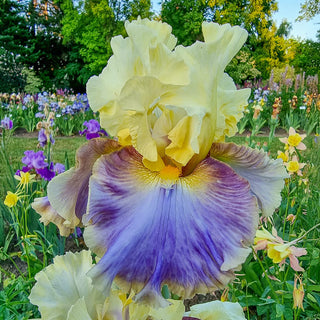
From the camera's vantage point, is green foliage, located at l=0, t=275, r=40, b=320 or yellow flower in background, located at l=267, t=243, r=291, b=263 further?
green foliage, located at l=0, t=275, r=40, b=320

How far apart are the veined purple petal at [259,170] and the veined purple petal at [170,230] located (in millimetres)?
58

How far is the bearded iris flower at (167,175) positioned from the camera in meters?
0.52

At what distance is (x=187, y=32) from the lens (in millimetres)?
18734

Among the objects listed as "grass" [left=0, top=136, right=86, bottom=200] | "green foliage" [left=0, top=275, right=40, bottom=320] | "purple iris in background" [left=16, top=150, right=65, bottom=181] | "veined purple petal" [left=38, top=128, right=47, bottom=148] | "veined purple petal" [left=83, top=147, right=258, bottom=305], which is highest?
"veined purple petal" [left=83, top=147, right=258, bottom=305]

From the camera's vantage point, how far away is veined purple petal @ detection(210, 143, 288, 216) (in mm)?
646

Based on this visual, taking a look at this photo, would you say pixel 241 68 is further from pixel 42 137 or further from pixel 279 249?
Result: pixel 279 249

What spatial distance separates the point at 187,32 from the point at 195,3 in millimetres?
2396

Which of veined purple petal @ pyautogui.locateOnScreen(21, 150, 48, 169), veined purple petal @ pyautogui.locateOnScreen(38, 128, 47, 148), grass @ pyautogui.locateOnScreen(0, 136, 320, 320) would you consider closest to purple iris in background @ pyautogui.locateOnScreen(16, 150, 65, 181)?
veined purple petal @ pyautogui.locateOnScreen(21, 150, 48, 169)

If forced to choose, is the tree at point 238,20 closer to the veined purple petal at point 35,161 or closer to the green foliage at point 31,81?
the green foliage at point 31,81

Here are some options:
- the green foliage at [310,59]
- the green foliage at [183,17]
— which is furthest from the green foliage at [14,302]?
the green foliage at [310,59]

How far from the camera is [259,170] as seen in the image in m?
0.65

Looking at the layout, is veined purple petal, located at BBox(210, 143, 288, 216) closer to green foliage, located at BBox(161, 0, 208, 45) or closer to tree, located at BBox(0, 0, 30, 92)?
tree, located at BBox(0, 0, 30, 92)

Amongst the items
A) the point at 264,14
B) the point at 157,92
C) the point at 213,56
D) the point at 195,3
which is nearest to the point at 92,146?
the point at 157,92

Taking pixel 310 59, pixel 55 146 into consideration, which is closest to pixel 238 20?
pixel 310 59
